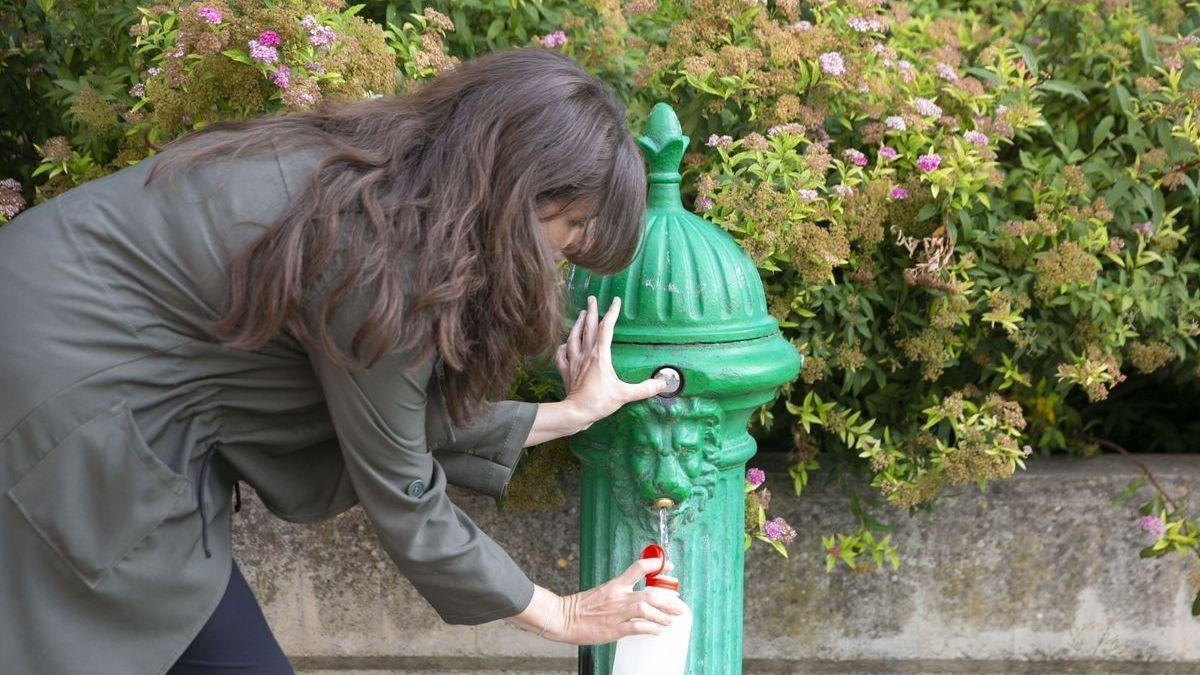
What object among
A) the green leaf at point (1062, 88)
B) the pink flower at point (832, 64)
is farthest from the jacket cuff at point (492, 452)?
the green leaf at point (1062, 88)

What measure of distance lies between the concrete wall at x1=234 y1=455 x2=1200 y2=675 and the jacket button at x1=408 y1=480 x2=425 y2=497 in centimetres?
140

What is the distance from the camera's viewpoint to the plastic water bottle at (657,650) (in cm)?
213

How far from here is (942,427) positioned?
2979 mm

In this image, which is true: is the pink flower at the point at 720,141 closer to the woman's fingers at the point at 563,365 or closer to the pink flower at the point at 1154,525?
the woman's fingers at the point at 563,365

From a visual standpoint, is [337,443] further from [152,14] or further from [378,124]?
[152,14]

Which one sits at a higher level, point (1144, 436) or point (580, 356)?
point (580, 356)

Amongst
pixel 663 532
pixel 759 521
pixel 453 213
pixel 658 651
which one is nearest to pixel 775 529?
pixel 759 521

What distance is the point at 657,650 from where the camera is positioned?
215 centimetres

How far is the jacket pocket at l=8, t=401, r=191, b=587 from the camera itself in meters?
1.65

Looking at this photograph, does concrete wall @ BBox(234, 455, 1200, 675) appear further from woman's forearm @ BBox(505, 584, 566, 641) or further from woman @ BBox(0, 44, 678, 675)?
woman @ BBox(0, 44, 678, 675)

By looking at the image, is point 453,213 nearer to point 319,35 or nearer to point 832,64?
point 319,35

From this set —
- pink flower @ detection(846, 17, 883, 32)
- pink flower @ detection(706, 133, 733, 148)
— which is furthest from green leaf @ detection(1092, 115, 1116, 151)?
pink flower @ detection(706, 133, 733, 148)

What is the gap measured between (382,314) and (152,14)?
1.43m

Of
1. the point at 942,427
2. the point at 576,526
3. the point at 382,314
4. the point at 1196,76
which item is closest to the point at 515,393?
the point at 576,526
